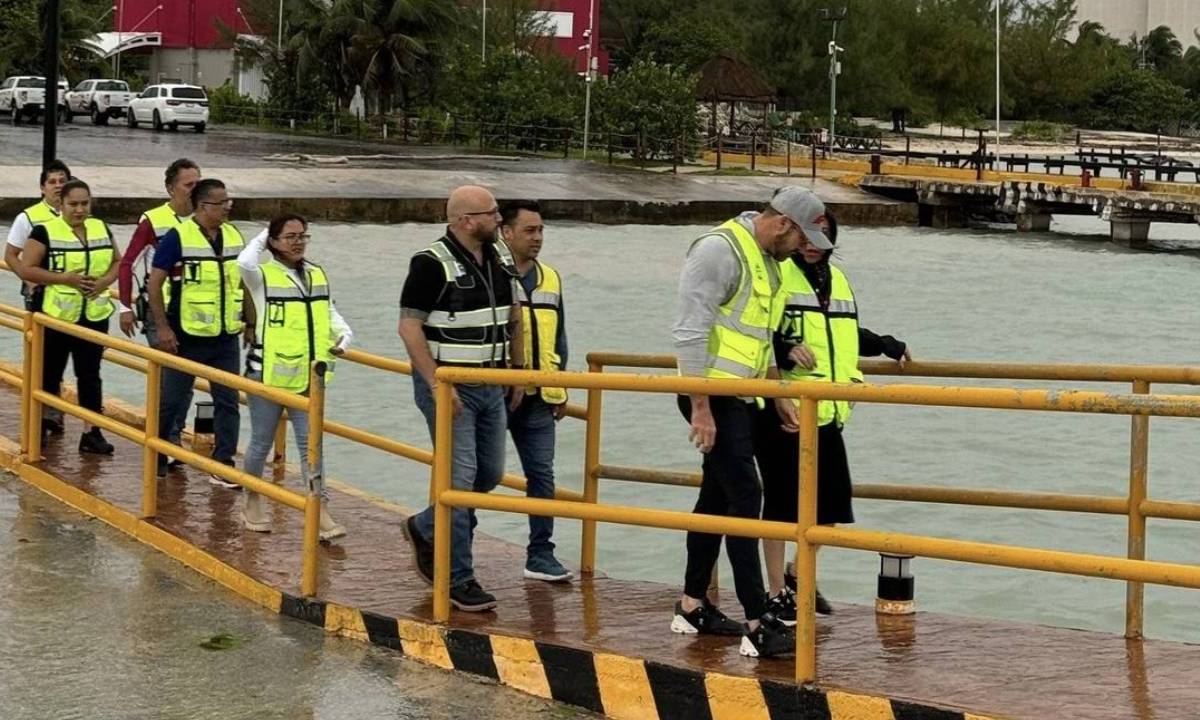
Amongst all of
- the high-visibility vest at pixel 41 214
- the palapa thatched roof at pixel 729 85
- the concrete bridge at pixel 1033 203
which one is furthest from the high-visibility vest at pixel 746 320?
the palapa thatched roof at pixel 729 85

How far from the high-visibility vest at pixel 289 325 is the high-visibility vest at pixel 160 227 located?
1.12m

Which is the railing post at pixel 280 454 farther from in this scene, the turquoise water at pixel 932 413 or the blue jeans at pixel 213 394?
the turquoise water at pixel 932 413

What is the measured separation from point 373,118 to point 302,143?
29.2ft

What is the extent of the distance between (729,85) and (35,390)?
183ft

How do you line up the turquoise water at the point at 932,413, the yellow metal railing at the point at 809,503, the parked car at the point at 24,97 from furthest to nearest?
the parked car at the point at 24,97 < the turquoise water at the point at 932,413 < the yellow metal railing at the point at 809,503

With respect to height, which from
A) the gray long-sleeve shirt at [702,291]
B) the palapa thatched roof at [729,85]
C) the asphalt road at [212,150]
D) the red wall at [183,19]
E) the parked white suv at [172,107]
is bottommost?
the gray long-sleeve shirt at [702,291]

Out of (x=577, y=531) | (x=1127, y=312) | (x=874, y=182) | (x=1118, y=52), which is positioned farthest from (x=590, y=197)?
(x=1118, y=52)

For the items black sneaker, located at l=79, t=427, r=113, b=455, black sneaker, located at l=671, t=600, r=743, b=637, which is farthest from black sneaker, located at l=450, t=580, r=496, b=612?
black sneaker, located at l=79, t=427, r=113, b=455

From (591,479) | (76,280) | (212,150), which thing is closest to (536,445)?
(591,479)

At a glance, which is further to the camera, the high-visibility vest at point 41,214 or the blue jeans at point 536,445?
the high-visibility vest at point 41,214

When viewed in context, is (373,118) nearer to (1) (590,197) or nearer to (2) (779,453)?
(1) (590,197)

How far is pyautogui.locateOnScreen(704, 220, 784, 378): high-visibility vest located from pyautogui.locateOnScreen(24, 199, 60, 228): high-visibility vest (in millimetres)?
5453

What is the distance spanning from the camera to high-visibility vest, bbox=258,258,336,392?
920 cm

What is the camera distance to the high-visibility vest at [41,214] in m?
11.2
